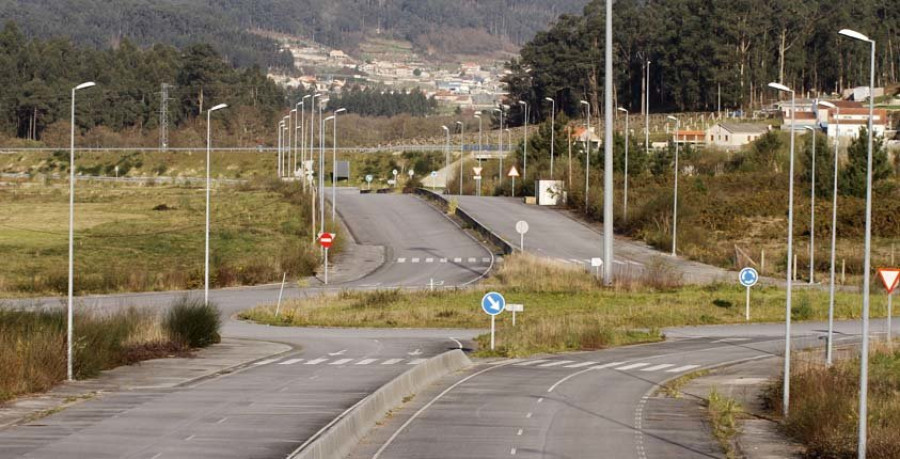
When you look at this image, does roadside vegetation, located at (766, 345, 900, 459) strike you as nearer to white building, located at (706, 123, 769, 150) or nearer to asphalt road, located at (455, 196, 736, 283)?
asphalt road, located at (455, 196, 736, 283)

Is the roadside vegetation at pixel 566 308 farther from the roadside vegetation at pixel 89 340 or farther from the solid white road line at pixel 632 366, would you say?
the roadside vegetation at pixel 89 340

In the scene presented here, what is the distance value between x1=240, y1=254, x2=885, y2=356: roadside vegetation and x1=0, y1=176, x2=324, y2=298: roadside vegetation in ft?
36.3

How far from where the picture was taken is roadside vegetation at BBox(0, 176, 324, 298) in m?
66.6

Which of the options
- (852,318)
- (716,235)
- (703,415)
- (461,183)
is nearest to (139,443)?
(703,415)

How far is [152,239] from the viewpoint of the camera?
85.9 m

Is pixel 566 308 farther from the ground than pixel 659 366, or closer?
farther from the ground

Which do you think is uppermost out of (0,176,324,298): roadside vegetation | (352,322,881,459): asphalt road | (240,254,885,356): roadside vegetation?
(0,176,324,298): roadside vegetation

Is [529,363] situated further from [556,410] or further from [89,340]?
[89,340]

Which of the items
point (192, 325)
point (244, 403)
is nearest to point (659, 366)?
point (192, 325)

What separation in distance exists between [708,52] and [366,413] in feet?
454

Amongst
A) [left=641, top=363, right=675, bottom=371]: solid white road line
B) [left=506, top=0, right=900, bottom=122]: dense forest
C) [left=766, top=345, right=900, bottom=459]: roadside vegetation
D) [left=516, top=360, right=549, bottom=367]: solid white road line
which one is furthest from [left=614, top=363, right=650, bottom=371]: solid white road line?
[left=506, top=0, right=900, bottom=122]: dense forest

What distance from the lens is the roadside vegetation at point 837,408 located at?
2422cm

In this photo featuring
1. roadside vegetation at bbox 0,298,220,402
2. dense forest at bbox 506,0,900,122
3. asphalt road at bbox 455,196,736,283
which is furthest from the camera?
dense forest at bbox 506,0,900,122

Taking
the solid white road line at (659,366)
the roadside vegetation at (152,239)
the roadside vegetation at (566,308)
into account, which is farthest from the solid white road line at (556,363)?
the roadside vegetation at (152,239)
